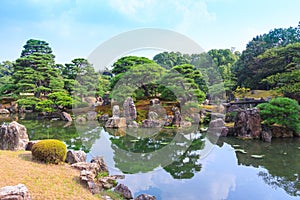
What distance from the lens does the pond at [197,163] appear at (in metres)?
6.75

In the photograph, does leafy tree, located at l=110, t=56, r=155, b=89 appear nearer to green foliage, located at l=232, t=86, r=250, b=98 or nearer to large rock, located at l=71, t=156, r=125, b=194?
green foliage, located at l=232, t=86, r=250, b=98

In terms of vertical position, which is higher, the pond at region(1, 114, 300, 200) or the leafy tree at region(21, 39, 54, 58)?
the leafy tree at region(21, 39, 54, 58)

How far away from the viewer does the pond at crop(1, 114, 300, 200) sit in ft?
22.2

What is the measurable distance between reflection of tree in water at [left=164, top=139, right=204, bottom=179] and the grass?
352cm

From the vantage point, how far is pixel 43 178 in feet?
18.6

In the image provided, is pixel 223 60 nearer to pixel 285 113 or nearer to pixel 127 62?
pixel 127 62

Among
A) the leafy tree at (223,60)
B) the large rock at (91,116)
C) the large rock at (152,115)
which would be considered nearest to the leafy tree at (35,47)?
the large rock at (91,116)

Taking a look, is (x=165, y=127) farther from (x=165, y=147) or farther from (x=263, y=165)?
(x=263, y=165)

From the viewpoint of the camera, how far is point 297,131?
13.1m

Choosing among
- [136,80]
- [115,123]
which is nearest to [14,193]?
[115,123]

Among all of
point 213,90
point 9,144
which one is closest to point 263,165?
point 9,144

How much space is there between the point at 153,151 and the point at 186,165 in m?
2.43

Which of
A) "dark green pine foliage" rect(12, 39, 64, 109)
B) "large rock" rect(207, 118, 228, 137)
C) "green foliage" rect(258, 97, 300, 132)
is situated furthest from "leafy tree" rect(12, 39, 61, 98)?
"green foliage" rect(258, 97, 300, 132)

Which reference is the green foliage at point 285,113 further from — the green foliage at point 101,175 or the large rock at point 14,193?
the large rock at point 14,193
